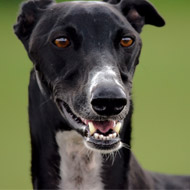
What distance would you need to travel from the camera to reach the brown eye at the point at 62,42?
4227 millimetres

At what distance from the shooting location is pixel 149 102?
1105 cm

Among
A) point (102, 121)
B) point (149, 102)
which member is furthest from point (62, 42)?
point (149, 102)

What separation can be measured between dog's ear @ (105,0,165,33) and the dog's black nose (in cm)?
81

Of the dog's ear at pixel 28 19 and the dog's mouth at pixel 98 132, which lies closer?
the dog's mouth at pixel 98 132

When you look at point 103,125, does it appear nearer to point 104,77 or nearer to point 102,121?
point 102,121

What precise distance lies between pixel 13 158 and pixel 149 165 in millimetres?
1513

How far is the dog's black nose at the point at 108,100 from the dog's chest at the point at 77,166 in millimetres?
472

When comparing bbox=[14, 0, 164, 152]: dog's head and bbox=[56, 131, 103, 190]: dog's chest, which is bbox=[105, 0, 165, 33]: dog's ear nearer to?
bbox=[14, 0, 164, 152]: dog's head

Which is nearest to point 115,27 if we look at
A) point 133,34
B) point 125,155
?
point 133,34

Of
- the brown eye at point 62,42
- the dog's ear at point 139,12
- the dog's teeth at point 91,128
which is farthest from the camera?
the dog's ear at point 139,12

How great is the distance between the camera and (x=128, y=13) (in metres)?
4.62

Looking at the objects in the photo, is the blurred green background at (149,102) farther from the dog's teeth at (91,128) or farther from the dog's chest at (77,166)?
the dog's teeth at (91,128)

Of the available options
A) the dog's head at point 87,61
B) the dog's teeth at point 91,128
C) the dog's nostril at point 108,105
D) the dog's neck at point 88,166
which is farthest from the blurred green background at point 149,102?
the dog's nostril at point 108,105

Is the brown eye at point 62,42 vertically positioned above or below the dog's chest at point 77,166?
above
